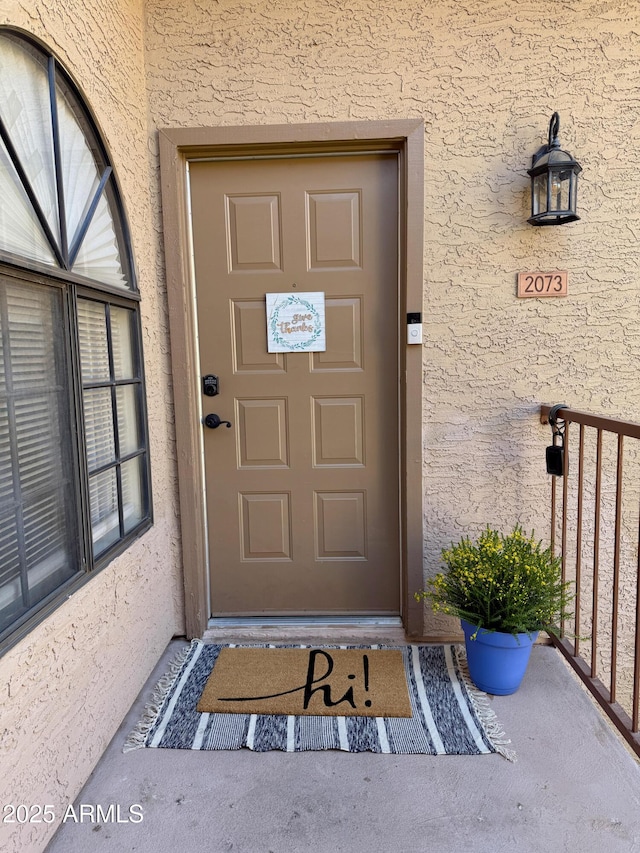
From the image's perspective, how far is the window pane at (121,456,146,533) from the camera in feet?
6.92

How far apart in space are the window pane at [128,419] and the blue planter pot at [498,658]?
1565 millimetres

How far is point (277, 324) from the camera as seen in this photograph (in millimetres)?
2439

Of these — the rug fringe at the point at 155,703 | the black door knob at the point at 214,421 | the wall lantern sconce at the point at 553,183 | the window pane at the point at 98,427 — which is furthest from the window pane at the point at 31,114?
the wall lantern sconce at the point at 553,183

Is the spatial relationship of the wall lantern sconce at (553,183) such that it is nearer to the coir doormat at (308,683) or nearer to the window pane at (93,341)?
the window pane at (93,341)

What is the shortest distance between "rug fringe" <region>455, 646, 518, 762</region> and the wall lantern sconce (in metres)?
1.98

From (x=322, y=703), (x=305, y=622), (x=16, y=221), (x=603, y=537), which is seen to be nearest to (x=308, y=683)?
(x=322, y=703)

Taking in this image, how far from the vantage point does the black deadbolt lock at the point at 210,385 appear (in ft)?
8.11

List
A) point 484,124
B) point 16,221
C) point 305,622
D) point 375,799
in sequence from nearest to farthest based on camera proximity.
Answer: point 16,221, point 375,799, point 484,124, point 305,622

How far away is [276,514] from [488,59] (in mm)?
2252

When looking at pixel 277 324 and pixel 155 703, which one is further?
pixel 277 324

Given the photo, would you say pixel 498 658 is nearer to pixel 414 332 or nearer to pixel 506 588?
pixel 506 588

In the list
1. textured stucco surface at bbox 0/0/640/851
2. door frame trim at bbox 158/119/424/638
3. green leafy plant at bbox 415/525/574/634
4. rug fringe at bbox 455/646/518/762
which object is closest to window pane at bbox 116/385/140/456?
textured stucco surface at bbox 0/0/640/851

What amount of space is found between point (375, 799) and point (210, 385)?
176 cm

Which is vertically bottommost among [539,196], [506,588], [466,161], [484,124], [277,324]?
[506,588]
